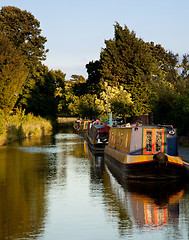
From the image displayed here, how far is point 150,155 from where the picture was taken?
684 inches

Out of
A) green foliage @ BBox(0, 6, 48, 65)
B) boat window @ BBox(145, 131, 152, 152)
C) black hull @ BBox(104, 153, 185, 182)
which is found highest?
green foliage @ BBox(0, 6, 48, 65)

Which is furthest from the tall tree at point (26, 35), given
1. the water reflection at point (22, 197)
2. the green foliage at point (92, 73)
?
the water reflection at point (22, 197)

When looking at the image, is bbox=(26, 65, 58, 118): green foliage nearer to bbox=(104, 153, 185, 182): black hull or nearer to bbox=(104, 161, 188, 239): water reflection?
bbox=(104, 161, 188, 239): water reflection

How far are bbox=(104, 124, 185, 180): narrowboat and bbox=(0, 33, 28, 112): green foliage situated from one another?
38.2m

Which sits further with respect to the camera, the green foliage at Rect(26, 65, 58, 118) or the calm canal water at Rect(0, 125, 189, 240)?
the green foliage at Rect(26, 65, 58, 118)

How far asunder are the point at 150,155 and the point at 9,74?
4338 cm

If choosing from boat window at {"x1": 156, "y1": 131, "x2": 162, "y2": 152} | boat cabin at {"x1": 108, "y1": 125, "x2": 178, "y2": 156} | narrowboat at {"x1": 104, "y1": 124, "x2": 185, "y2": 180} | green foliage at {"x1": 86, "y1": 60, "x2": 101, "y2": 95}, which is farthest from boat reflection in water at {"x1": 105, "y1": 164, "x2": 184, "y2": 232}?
green foliage at {"x1": 86, "y1": 60, "x2": 101, "y2": 95}

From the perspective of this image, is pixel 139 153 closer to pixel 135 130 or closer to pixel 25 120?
pixel 135 130

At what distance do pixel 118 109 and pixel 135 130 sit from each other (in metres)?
48.2

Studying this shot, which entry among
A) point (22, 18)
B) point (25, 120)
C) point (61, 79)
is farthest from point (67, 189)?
point (61, 79)

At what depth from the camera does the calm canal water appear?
9.95 meters

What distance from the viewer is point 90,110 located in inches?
3194

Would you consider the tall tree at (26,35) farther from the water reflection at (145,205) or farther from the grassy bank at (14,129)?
the water reflection at (145,205)

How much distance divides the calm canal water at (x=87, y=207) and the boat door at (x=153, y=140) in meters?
1.88
